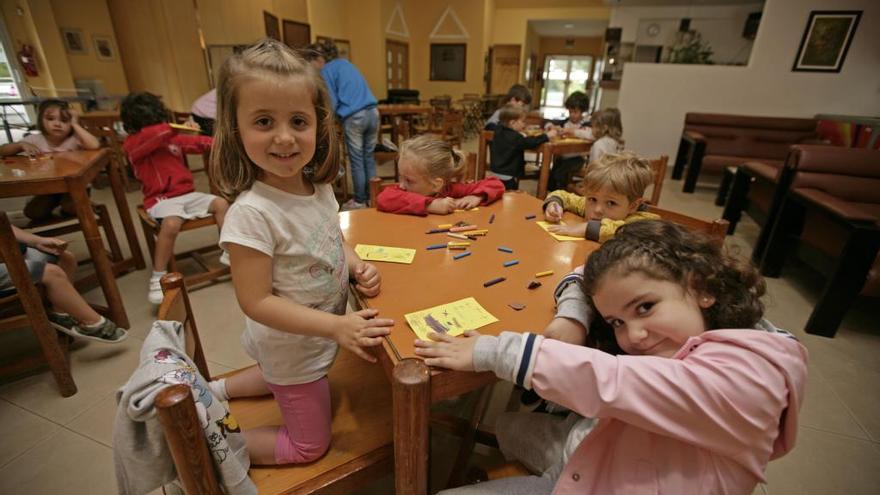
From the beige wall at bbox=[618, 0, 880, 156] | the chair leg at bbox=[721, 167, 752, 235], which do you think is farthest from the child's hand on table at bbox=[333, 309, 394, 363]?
the beige wall at bbox=[618, 0, 880, 156]

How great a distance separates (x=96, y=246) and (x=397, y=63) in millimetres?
9570

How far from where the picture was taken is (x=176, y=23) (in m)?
6.41

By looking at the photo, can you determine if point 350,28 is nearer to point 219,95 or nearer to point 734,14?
point 734,14

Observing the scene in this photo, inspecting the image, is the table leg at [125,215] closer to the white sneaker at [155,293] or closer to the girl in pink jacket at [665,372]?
the white sneaker at [155,293]

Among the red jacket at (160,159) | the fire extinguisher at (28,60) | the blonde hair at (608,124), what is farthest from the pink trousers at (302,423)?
the fire extinguisher at (28,60)

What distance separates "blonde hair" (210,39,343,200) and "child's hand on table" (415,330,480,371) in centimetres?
54

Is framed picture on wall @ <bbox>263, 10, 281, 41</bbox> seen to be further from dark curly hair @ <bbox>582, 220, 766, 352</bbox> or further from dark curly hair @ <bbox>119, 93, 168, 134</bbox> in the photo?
dark curly hair @ <bbox>582, 220, 766, 352</bbox>

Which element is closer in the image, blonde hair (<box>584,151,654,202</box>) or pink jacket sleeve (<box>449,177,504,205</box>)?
blonde hair (<box>584,151,654,202</box>)

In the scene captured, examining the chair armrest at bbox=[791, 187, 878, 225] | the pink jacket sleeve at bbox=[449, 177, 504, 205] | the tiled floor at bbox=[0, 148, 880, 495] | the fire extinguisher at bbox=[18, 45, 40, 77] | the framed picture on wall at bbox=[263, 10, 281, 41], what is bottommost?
the tiled floor at bbox=[0, 148, 880, 495]

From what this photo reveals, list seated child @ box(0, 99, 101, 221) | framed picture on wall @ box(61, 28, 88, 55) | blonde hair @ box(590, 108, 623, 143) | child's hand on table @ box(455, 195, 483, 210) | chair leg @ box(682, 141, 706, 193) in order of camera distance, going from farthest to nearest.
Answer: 1. framed picture on wall @ box(61, 28, 88, 55)
2. chair leg @ box(682, 141, 706, 193)
3. blonde hair @ box(590, 108, 623, 143)
4. seated child @ box(0, 99, 101, 221)
5. child's hand on table @ box(455, 195, 483, 210)

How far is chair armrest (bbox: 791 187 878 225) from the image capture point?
205 cm

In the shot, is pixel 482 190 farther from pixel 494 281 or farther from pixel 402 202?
pixel 494 281

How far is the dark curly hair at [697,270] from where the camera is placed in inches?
31.0

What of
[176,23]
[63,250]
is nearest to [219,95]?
[63,250]
